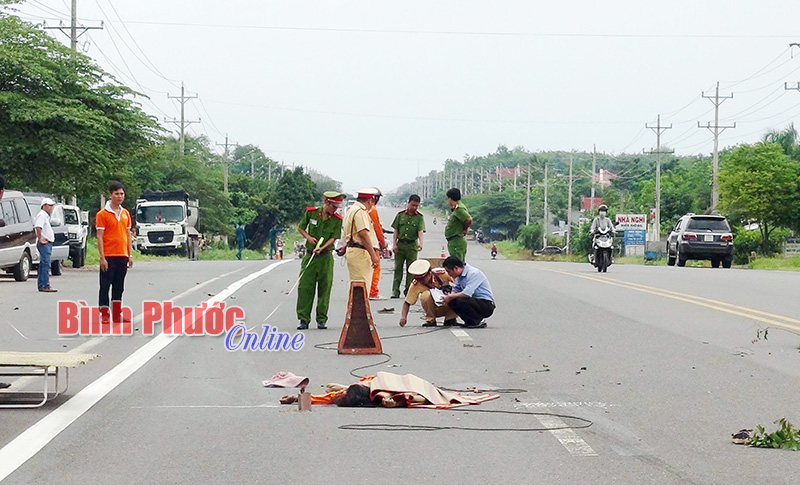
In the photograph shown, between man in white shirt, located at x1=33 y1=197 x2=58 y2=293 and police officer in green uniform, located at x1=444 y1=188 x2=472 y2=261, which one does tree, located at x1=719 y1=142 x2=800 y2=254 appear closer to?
police officer in green uniform, located at x1=444 y1=188 x2=472 y2=261

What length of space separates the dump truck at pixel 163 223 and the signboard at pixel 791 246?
2951 centimetres

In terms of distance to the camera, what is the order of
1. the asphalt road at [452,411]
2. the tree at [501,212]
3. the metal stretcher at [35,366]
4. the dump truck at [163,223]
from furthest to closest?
the tree at [501,212], the dump truck at [163,223], the metal stretcher at [35,366], the asphalt road at [452,411]

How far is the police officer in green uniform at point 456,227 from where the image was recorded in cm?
1769

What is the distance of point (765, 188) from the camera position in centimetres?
5366

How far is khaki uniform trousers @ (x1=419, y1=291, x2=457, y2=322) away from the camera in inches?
564

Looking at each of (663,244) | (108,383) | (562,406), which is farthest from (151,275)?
(663,244)

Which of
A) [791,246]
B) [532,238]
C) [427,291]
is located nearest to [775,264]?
[791,246]

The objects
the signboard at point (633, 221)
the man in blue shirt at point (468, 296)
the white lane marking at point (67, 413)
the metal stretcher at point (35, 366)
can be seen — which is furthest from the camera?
the signboard at point (633, 221)

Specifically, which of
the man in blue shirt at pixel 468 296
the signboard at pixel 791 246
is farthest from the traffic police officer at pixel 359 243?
the signboard at pixel 791 246

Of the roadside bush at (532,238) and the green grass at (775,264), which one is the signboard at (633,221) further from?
the green grass at (775,264)

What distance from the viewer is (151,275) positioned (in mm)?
28547

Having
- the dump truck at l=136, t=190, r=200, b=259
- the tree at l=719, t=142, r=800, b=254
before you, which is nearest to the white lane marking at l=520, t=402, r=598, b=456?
the dump truck at l=136, t=190, r=200, b=259

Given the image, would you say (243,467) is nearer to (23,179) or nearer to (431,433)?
(431,433)

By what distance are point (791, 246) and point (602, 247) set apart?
3894 cm
